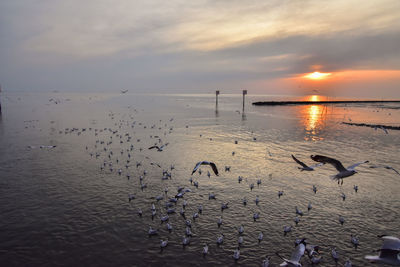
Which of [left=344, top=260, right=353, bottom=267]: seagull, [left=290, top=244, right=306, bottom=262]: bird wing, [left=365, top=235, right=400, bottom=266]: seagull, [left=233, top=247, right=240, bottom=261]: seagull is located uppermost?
[left=365, top=235, right=400, bottom=266]: seagull

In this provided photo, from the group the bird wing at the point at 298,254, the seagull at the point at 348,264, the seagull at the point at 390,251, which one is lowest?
the seagull at the point at 348,264

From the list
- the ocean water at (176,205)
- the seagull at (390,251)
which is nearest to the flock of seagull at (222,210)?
the seagull at (390,251)

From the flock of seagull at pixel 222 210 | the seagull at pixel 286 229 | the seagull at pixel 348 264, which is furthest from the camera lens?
the seagull at pixel 286 229

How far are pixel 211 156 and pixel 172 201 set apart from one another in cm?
1146

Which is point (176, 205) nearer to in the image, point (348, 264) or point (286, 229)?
point (286, 229)

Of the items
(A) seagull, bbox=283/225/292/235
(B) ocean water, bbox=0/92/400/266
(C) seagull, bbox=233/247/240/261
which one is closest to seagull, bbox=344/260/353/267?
(B) ocean water, bbox=0/92/400/266

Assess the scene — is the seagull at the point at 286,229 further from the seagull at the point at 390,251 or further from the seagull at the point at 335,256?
the seagull at the point at 390,251

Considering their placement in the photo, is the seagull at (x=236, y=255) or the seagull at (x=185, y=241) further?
the seagull at (x=185, y=241)

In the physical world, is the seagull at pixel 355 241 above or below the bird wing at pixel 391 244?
below

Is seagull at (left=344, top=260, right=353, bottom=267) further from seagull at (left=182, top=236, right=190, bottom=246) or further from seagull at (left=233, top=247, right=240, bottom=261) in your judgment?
seagull at (left=182, top=236, right=190, bottom=246)

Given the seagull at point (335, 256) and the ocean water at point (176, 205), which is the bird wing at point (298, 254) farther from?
the seagull at point (335, 256)

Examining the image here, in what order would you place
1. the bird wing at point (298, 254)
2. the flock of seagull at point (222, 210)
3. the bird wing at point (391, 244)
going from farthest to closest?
the bird wing at point (298, 254), the flock of seagull at point (222, 210), the bird wing at point (391, 244)

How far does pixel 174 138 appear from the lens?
36125 millimetres

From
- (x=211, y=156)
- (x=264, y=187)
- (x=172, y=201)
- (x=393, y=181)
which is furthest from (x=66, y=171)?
(x=393, y=181)
